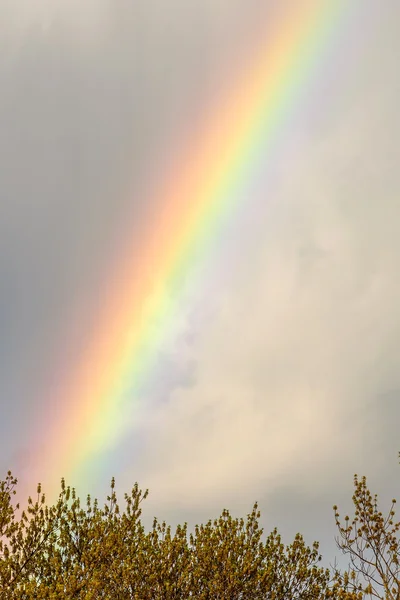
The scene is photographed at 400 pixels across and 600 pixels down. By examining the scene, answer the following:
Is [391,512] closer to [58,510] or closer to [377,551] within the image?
[377,551]

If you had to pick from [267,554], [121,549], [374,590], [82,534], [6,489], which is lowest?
[374,590]

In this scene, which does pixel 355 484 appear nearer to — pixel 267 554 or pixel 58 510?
pixel 267 554

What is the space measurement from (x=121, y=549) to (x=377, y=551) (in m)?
9.74

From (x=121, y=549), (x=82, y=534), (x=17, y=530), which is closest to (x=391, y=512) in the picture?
(x=121, y=549)

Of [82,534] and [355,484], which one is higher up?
[82,534]

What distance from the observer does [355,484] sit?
57.8 feet

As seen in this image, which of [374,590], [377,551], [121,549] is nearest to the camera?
[374,590]

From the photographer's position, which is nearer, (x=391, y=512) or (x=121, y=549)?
(x=391, y=512)

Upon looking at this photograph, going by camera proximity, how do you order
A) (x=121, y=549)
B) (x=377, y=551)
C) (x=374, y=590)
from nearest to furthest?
(x=374, y=590) → (x=377, y=551) → (x=121, y=549)

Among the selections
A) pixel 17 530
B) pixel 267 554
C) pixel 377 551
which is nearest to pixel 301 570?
pixel 267 554

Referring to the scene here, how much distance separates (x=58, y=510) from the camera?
22.0 metres

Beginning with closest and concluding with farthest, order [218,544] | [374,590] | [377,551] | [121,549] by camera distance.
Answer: [374,590]
[377,551]
[121,549]
[218,544]

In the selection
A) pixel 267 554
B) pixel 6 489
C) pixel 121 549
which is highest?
pixel 6 489

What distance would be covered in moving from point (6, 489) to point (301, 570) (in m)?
13.3
